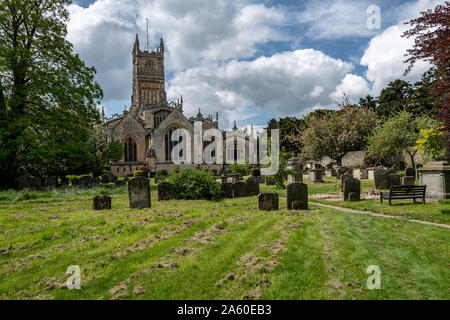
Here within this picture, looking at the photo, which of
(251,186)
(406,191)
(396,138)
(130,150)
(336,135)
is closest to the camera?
(406,191)

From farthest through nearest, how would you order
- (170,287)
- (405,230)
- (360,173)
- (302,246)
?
1. (360,173)
2. (405,230)
3. (302,246)
4. (170,287)

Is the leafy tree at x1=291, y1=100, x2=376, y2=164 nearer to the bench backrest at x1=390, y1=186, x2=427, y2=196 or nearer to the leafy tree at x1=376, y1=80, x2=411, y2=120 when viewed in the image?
the leafy tree at x1=376, y1=80, x2=411, y2=120

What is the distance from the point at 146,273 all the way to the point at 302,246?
2.94 metres

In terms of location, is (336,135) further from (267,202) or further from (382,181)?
(267,202)

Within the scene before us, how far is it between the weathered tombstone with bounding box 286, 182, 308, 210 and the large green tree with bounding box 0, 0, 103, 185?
1384 cm

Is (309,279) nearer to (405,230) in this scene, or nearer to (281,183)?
(405,230)

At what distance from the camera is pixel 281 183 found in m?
18.2

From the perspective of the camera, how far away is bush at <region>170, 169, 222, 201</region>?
12.4 m

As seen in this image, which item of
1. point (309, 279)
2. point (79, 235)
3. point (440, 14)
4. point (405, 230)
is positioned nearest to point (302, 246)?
point (309, 279)

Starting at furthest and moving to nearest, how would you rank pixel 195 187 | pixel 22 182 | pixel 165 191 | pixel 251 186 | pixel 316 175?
1. pixel 316 175
2. pixel 22 182
3. pixel 251 186
4. pixel 195 187
5. pixel 165 191

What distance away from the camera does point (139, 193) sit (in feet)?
31.7

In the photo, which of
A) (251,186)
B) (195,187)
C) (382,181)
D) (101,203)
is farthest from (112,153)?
(382,181)

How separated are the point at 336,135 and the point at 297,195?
79.7 ft
